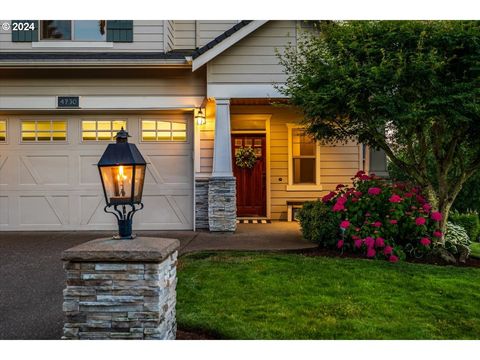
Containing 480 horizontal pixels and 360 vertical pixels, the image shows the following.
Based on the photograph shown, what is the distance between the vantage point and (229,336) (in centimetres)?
389

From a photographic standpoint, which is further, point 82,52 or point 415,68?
point 82,52

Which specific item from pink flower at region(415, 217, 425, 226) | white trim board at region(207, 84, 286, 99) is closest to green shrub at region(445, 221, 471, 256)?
pink flower at region(415, 217, 425, 226)

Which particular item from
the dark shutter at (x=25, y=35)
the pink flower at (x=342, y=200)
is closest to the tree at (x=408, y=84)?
the pink flower at (x=342, y=200)

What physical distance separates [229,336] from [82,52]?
766cm

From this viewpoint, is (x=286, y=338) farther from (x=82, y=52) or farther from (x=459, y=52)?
(x=82, y=52)

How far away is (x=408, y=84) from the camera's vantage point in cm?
A: 655

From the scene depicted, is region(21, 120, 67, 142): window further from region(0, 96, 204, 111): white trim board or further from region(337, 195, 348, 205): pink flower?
region(337, 195, 348, 205): pink flower

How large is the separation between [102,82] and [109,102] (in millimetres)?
449

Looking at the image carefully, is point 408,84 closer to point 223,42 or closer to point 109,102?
point 223,42

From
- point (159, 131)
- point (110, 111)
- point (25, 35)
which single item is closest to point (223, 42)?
point (159, 131)

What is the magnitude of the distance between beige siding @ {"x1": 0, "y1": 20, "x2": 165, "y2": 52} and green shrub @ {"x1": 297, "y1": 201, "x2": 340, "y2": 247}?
15.7ft

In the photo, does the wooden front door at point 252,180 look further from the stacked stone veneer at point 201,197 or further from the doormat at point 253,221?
the stacked stone veneer at point 201,197

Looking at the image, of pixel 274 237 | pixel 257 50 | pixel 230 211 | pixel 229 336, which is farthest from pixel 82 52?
pixel 229 336

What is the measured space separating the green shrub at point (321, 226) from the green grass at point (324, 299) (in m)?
0.80
